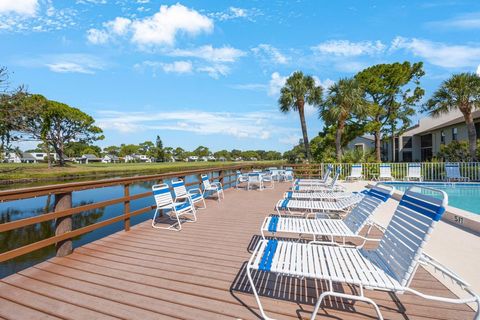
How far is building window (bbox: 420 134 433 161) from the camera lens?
87.1ft

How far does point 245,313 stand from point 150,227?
3.18m

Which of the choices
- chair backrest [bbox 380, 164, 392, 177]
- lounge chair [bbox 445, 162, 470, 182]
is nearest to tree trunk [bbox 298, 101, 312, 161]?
chair backrest [bbox 380, 164, 392, 177]

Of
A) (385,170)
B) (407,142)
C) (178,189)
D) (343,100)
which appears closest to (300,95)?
(343,100)

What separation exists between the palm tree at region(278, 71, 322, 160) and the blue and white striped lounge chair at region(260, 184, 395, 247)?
1721 cm

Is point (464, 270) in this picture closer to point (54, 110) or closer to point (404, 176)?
point (404, 176)

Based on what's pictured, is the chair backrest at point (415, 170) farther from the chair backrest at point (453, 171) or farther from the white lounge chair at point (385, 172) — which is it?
the chair backrest at point (453, 171)

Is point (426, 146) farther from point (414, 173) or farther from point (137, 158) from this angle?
point (137, 158)

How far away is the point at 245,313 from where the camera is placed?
2.04 metres

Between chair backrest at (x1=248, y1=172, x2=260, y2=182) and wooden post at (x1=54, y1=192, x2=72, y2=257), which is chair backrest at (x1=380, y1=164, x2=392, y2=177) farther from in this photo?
wooden post at (x1=54, y1=192, x2=72, y2=257)

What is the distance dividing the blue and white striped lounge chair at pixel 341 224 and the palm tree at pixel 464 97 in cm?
1455

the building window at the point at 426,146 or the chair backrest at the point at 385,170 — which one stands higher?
the building window at the point at 426,146

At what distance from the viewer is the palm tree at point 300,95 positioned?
2009 cm

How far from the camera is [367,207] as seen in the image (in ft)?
10.00

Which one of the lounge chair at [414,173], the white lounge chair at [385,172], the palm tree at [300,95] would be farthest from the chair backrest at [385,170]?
the palm tree at [300,95]
